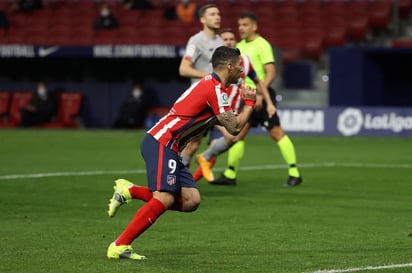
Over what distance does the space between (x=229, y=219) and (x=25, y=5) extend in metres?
21.9

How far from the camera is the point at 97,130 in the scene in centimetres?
2961

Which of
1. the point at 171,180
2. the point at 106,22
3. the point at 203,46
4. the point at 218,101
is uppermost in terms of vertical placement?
the point at 218,101

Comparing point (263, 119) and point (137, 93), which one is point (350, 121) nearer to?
point (137, 93)

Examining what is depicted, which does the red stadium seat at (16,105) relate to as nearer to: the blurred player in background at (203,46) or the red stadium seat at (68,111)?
the red stadium seat at (68,111)

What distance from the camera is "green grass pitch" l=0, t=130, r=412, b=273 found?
29.8ft

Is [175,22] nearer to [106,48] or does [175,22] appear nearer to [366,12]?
[106,48]

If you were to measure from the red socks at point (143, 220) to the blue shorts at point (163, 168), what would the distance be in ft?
0.50

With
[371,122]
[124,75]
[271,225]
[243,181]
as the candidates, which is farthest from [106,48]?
[271,225]

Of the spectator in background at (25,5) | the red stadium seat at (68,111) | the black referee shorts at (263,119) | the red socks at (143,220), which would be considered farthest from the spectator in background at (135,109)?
the red socks at (143,220)

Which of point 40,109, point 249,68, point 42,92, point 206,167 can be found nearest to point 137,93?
point 42,92

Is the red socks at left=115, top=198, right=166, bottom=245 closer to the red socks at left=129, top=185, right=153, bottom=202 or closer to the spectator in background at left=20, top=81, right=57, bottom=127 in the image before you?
the red socks at left=129, top=185, right=153, bottom=202

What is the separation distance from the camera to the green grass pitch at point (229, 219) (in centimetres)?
908

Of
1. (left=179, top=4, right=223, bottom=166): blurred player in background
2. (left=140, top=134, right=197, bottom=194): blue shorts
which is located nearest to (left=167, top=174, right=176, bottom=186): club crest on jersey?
(left=140, top=134, right=197, bottom=194): blue shorts

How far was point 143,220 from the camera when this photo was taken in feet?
29.5
